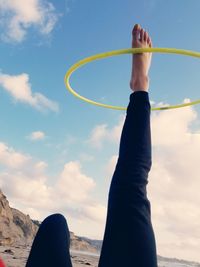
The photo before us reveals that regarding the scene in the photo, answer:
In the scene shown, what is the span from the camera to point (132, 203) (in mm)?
1767

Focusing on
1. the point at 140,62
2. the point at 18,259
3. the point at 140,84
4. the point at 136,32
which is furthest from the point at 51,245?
the point at 18,259

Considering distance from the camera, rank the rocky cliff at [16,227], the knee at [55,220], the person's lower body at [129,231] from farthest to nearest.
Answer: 1. the rocky cliff at [16,227]
2. the knee at [55,220]
3. the person's lower body at [129,231]

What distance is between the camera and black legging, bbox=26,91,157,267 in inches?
66.3

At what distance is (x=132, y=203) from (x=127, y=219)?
82 millimetres

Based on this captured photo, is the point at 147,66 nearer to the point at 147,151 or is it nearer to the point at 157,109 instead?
the point at 147,151

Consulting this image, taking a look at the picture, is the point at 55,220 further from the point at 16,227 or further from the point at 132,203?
the point at 16,227

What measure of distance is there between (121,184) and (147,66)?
3.57 ft

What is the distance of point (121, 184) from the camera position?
1.84m

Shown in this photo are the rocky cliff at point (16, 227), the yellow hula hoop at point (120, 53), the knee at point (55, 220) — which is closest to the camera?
the knee at point (55, 220)

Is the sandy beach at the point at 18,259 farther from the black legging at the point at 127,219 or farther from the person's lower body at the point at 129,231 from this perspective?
the person's lower body at the point at 129,231

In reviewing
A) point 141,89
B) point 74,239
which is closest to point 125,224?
point 141,89

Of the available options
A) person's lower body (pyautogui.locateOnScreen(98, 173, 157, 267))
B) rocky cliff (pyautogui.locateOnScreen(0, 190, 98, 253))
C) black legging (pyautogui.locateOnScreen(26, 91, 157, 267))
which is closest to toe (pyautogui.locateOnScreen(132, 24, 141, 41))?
black legging (pyautogui.locateOnScreen(26, 91, 157, 267))

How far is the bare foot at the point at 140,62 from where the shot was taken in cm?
Answer: 232

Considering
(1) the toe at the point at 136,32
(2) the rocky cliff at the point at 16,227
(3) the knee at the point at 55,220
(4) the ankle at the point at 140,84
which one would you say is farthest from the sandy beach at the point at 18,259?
(2) the rocky cliff at the point at 16,227
